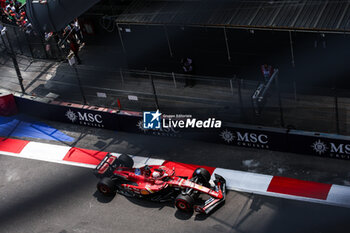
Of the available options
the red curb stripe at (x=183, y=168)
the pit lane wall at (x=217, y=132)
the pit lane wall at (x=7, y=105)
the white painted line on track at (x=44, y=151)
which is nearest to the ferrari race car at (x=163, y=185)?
the red curb stripe at (x=183, y=168)

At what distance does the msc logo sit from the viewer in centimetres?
1966

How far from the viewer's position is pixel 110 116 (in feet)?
67.7

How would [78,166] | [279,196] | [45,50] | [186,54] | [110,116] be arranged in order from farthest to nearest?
1. [45,50]
2. [186,54]
3. [110,116]
4. [78,166]
5. [279,196]

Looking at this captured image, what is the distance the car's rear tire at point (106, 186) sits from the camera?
1717cm

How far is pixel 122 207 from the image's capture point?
17.1m

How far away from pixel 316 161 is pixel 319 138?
80cm

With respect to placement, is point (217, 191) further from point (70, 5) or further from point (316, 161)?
point (70, 5)

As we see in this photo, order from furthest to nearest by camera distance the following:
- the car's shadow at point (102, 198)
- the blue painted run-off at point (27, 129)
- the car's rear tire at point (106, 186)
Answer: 1. the blue painted run-off at point (27, 129)
2. the car's shadow at point (102, 198)
3. the car's rear tire at point (106, 186)

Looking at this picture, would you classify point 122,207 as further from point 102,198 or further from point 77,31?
point 77,31

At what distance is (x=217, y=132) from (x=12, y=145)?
25.4 feet

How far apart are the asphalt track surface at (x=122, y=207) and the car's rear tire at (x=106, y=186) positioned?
25 cm

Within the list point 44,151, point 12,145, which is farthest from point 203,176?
point 12,145

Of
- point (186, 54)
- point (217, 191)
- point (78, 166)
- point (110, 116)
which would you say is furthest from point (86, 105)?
point (217, 191)

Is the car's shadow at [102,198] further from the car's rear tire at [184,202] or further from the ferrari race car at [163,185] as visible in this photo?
the car's rear tire at [184,202]
